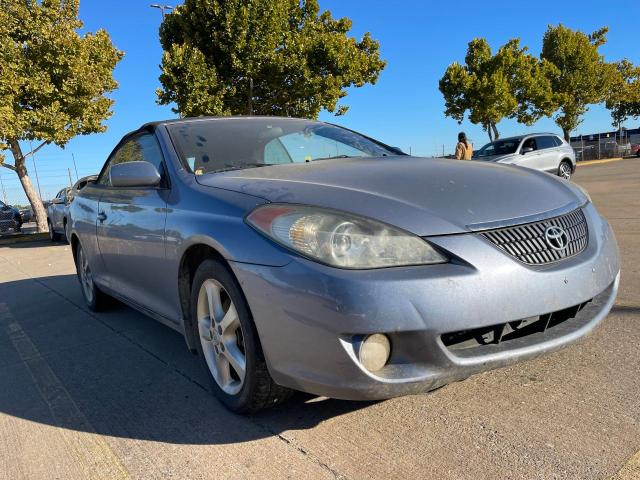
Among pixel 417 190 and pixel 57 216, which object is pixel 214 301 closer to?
pixel 417 190

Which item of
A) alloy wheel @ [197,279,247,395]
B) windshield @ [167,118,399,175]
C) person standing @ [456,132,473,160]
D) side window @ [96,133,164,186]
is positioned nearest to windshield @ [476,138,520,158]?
person standing @ [456,132,473,160]

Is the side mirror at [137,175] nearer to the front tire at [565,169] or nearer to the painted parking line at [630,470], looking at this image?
the painted parking line at [630,470]

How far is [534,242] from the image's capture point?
2092mm

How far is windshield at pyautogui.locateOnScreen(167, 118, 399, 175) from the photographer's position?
10.3 feet

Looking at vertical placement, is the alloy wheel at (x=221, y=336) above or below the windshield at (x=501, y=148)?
below

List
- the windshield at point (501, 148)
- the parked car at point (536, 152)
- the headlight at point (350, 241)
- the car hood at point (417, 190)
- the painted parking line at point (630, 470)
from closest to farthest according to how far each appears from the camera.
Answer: the painted parking line at point (630, 470) → the headlight at point (350, 241) → the car hood at point (417, 190) → the parked car at point (536, 152) → the windshield at point (501, 148)

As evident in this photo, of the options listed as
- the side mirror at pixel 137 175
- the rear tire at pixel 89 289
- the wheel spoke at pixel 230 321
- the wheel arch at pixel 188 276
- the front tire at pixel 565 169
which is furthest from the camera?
the front tire at pixel 565 169

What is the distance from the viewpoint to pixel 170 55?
1536cm

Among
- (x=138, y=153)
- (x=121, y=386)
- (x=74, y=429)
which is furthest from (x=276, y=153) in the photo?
(x=74, y=429)

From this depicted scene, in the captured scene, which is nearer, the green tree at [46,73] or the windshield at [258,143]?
the windshield at [258,143]

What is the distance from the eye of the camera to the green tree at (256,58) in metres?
15.6

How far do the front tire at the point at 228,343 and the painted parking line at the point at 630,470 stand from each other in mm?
1299

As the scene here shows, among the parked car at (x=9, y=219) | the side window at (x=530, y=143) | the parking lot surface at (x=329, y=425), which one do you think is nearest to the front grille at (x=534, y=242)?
the parking lot surface at (x=329, y=425)

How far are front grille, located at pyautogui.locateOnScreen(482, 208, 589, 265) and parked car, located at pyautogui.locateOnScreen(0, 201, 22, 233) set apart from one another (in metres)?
21.4
